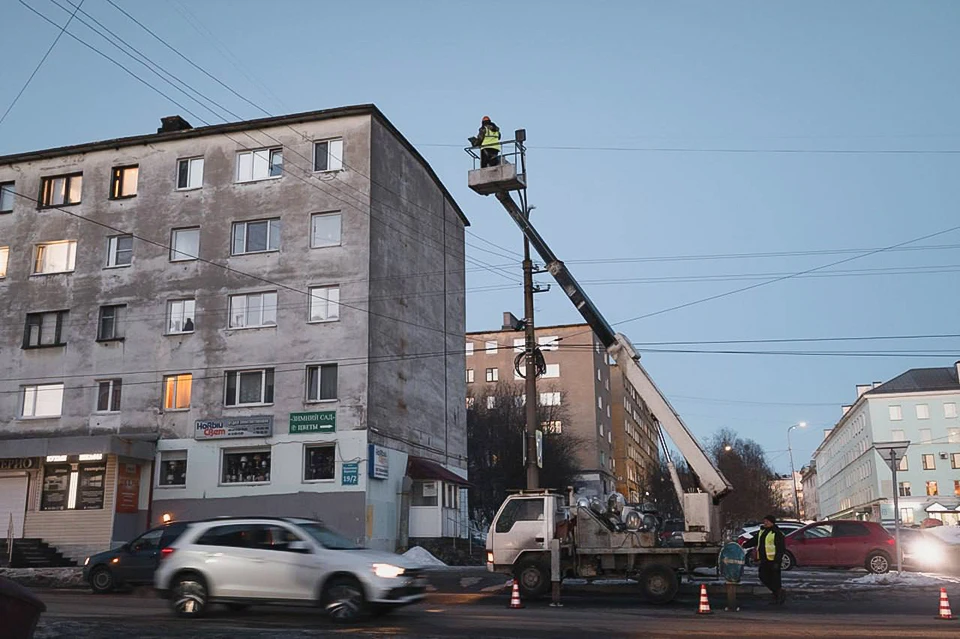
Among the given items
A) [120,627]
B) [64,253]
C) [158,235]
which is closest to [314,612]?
[120,627]

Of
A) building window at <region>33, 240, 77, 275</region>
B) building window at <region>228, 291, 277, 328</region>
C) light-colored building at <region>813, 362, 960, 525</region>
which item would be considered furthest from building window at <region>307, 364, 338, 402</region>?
light-colored building at <region>813, 362, 960, 525</region>

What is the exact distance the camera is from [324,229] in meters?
34.4

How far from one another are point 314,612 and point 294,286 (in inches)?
782

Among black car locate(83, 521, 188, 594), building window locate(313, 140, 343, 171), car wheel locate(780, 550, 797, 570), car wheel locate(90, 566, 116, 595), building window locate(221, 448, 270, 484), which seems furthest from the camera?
building window locate(313, 140, 343, 171)

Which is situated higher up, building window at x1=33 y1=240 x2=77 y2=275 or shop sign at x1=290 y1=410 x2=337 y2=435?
building window at x1=33 y1=240 x2=77 y2=275

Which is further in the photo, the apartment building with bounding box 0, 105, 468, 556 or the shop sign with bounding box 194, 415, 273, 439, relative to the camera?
the shop sign with bounding box 194, 415, 273, 439

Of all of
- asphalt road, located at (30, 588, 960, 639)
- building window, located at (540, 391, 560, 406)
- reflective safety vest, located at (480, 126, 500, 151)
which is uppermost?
building window, located at (540, 391, 560, 406)

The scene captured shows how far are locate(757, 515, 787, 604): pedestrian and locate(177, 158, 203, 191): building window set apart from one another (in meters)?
27.1

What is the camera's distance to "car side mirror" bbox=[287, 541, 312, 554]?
1424cm

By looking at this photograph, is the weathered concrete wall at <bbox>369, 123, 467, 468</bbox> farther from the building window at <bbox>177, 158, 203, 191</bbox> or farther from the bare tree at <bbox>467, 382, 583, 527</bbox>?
the bare tree at <bbox>467, 382, 583, 527</bbox>

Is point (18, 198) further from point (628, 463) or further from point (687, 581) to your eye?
point (628, 463)

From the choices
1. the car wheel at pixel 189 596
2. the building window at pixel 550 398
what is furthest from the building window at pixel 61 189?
the building window at pixel 550 398

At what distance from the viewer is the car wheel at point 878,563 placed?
993 inches

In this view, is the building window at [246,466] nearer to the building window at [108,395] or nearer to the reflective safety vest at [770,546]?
the building window at [108,395]
